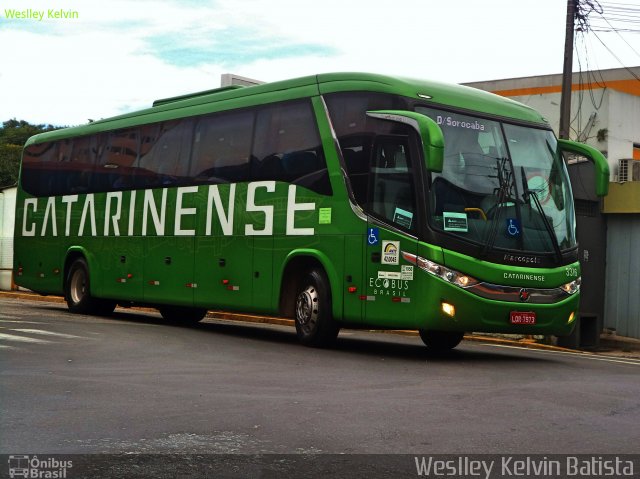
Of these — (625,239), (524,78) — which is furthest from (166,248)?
(524,78)

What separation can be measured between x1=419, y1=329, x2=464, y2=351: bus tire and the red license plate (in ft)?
5.96

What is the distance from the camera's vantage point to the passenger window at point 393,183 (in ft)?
44.3

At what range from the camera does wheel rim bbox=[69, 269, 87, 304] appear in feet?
70.7

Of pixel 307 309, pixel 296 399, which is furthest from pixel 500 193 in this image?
pixel 296 399

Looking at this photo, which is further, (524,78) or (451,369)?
(524,78)

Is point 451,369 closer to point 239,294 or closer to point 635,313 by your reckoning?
point 239,294

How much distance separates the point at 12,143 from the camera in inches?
3462

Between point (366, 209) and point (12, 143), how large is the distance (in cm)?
7888

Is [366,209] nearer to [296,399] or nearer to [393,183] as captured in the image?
[393,183]

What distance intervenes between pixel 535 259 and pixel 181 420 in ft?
23.4

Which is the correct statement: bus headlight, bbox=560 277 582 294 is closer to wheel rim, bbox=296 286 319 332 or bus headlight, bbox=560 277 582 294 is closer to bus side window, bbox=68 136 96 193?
wheel rim, bbox=296 286 319 332

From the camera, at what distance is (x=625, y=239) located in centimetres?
2183

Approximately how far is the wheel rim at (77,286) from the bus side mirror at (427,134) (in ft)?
33.0

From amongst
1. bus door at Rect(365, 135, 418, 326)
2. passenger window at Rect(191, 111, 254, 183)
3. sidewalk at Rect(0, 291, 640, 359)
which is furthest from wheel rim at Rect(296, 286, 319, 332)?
sidewalk at Rect(0, 291, 640, 359)
